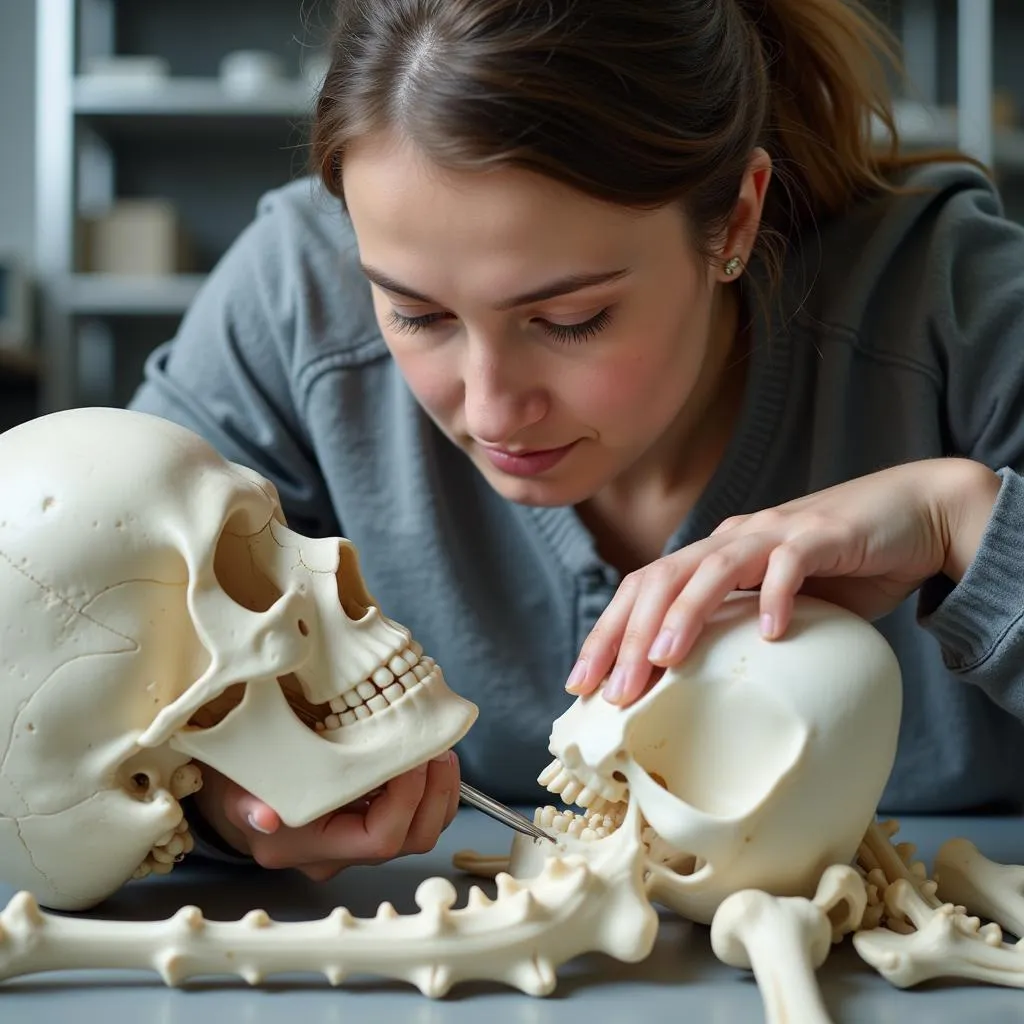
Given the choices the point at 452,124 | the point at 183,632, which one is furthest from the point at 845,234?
the point at 183,632

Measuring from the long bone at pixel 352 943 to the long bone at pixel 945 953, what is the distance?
0.37ft

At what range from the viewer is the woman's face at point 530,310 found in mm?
821

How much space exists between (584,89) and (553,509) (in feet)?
1.52

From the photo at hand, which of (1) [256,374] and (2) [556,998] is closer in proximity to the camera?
(2) [556,998]

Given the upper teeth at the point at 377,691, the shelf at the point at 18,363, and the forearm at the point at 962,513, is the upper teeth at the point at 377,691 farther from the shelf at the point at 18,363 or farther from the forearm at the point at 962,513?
the shelf at the point at 18,363

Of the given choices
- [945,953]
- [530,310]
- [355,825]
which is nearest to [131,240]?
[530,310]

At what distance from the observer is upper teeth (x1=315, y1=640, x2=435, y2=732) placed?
2.47 ft

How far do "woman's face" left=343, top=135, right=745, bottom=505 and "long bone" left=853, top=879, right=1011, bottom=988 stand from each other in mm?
404

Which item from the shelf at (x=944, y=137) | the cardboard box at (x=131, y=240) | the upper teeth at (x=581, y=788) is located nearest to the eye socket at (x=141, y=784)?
the upper teeth at (x=581, y=788)

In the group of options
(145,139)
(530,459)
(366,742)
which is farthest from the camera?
(145,139)

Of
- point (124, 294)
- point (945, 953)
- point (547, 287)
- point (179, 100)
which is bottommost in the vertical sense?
point (124, 294)

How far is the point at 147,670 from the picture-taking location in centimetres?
72

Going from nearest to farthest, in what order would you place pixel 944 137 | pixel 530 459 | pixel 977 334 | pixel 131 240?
pixel 530 459 < pixel 977 334 < pixel 944 137 < pixel 131 240

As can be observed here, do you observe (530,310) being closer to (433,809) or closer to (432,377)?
(432,377)
